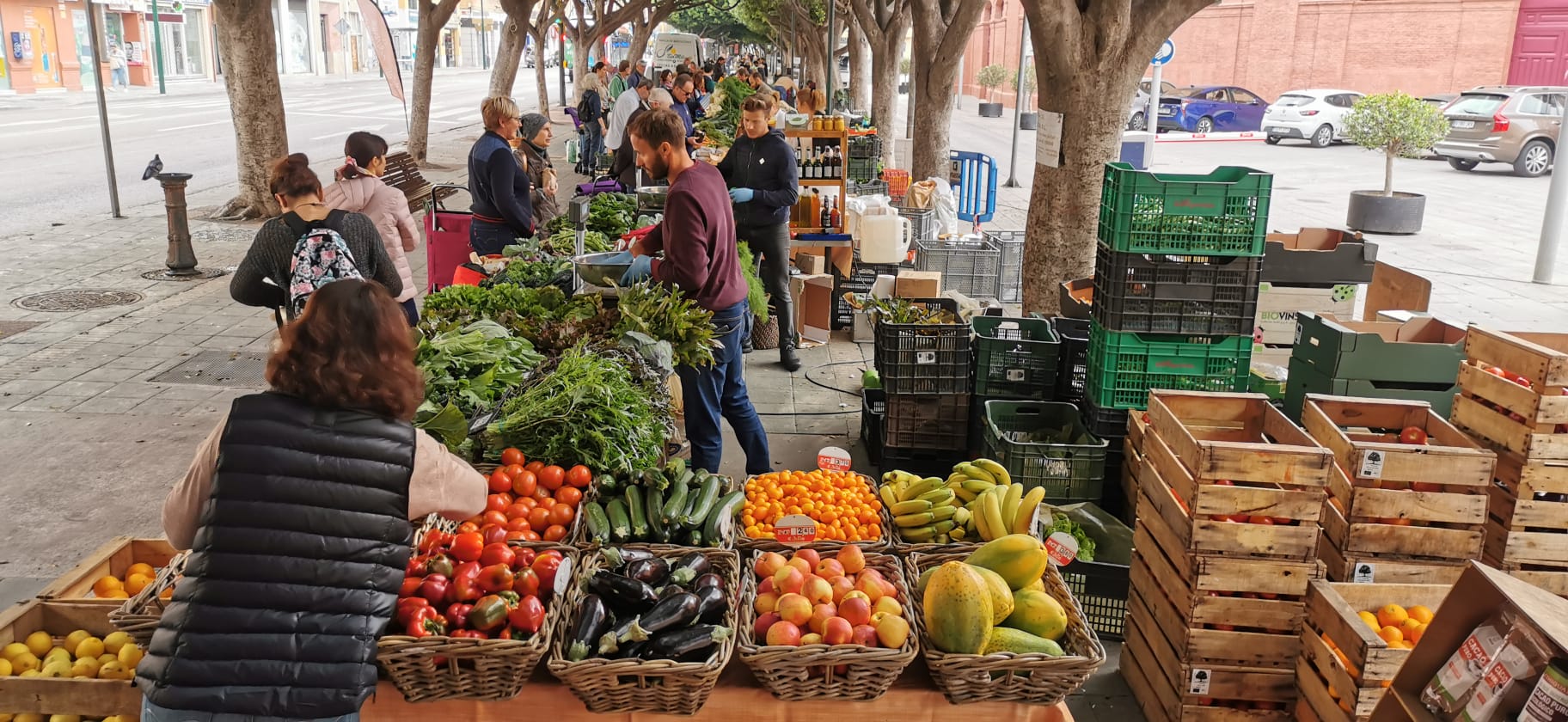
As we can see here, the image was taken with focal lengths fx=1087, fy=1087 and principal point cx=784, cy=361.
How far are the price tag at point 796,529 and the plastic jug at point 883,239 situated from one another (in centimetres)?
607

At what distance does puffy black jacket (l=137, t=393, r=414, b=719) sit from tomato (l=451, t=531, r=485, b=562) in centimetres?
71

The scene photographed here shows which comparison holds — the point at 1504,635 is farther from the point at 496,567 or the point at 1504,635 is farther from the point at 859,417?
the point at 859,417

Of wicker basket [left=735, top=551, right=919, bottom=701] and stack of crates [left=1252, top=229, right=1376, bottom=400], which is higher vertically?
stack of crates [left=1252, top=229, right=1376, bottom=400]

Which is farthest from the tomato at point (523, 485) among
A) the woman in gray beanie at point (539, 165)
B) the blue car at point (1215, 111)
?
the blue car at point (1215, 111)

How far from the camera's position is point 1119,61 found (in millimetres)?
7336

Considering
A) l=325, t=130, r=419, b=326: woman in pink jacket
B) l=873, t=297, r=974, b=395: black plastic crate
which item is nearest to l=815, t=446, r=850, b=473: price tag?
l=873, t=297, r=974, b=395: black plastic crate

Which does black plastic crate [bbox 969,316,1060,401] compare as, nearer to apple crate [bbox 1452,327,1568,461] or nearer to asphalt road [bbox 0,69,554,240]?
apple crate [bbox 1452,327,1568,461]

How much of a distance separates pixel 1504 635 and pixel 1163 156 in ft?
82.9

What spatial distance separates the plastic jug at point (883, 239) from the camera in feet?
31.4

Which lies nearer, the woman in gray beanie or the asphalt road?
the woman in gray beanie

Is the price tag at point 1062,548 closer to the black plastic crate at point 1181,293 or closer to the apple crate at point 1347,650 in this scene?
the apple crate at point 1347,650

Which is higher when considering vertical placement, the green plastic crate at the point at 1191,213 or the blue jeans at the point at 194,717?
the green plastic crate at the point at 1191,213

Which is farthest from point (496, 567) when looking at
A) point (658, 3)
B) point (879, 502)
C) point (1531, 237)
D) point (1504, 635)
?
point (658, 3)

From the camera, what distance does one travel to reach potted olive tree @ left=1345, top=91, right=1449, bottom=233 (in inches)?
578
